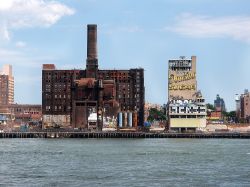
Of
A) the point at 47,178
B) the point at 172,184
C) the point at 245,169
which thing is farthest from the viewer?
the point at 245,169

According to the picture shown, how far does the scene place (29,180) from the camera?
69625 millimetres

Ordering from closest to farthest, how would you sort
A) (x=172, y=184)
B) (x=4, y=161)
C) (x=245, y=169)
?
(x=172, y=184), (x=245, y=169), (x=4, y=161)

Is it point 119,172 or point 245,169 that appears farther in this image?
point 245,169

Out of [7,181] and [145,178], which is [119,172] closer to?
[145,178]

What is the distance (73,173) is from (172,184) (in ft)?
47.5

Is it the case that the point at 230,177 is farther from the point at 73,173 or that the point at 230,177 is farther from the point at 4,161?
the point at 4,161

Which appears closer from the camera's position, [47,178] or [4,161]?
[47,178]

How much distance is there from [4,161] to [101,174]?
25771mm

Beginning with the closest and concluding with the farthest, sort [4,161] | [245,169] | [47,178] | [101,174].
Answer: [47,178] < [101,174] < [245,169] < [4,161]

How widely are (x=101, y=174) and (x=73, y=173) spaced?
126 inches

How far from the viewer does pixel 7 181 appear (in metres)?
68.6

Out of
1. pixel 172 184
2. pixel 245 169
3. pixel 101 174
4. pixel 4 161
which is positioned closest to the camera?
pixel 172 184

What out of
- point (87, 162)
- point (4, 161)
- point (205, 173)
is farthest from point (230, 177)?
point (4, 161)

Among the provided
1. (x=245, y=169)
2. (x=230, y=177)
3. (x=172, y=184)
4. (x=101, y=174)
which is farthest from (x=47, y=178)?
(x=245, y=169)
